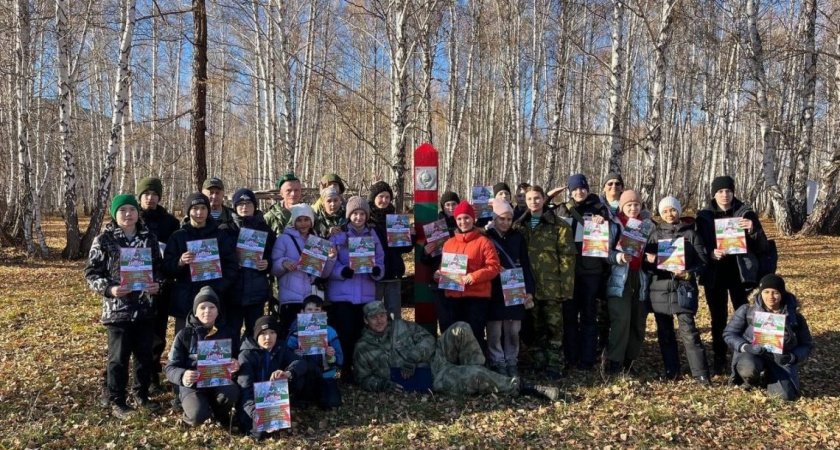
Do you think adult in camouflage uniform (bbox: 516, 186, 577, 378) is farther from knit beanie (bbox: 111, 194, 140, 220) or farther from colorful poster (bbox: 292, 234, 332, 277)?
knit beanie (bbox: 111, 194, 140, 220)

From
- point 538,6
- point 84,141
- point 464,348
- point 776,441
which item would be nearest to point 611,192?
point 464,348

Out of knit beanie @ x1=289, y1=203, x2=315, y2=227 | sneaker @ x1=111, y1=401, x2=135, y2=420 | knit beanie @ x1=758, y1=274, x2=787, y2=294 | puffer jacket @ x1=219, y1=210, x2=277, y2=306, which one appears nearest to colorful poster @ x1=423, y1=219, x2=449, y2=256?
knit beanie @ x1=289, y1=203, x2=315, y2=227

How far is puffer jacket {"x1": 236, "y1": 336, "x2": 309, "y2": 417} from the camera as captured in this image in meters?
5.10

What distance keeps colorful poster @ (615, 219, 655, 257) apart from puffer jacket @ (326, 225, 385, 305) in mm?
2677

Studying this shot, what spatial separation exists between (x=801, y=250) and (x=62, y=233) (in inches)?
972

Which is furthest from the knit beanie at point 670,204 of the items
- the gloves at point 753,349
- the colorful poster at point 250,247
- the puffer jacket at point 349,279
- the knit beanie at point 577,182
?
the colorful poster at point 250,247

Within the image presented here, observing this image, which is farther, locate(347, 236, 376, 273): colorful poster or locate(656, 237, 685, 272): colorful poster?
locate(347, 236, 376, 273): colorful poster

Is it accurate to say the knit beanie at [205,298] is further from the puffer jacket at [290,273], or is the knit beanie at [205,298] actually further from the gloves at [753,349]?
the gloves at [753,349]

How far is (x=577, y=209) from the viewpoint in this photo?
6695 millimetres

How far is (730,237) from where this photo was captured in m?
6.18

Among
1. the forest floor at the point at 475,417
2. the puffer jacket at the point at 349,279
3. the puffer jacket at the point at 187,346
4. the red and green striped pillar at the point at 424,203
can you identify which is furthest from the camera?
the red and green striped pillar at the point at 424,203

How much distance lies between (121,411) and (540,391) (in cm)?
403

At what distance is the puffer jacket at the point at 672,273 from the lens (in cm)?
611

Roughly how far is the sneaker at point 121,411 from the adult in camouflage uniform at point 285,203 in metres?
2.32
